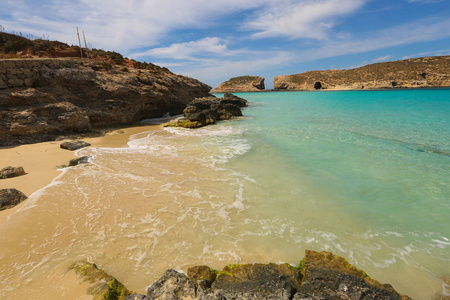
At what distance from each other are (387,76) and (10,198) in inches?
4410

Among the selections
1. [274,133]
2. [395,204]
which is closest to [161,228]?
[395,204]

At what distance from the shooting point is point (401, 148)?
37.7 feet

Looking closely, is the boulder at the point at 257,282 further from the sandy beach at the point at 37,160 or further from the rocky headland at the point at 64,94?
the rocky headland at the point at 64,94

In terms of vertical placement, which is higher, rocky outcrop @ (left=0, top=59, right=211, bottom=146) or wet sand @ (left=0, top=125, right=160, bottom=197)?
rocky outcrop @ (left=0, top=59, right=211, bottom=146)

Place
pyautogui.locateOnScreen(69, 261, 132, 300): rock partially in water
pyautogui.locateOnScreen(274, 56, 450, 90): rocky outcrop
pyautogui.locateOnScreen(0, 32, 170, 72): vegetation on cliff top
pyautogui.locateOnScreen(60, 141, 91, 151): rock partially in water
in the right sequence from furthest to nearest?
pyautogui.locateOnScreen(274, 56, 450, 90): rocky outcrop
pyautogui.locateOnScreen(0, 32, 170, 72): vegetation on cliff top
pyautogui.locateOnScreen(60, 141, 91, 151): rock partially in water
pyautogui.locateOnScreen(69, 261, 132, 300): rock partially in water

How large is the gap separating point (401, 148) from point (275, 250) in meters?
11.2

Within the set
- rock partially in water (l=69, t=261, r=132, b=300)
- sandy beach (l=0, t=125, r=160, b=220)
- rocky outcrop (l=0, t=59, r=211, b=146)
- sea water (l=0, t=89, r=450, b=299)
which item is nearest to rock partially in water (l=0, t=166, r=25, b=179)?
sandy beach (l=0, t=125, r=160, b=220)

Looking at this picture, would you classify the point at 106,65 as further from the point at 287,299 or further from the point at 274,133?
the point at 287,299

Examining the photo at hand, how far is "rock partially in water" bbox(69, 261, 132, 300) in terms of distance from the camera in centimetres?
331

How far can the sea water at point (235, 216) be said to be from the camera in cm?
427

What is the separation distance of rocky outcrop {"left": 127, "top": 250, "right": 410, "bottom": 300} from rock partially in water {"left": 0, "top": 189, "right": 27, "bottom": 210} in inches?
224

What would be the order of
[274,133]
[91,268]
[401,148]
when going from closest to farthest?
[91,268], [401,148], [274,133]

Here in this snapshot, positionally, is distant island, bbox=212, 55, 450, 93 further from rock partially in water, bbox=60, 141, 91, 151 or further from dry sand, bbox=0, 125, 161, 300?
rock partially in water, bbox=60, 141, 91, 151

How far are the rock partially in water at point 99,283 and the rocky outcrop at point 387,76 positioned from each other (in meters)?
107
